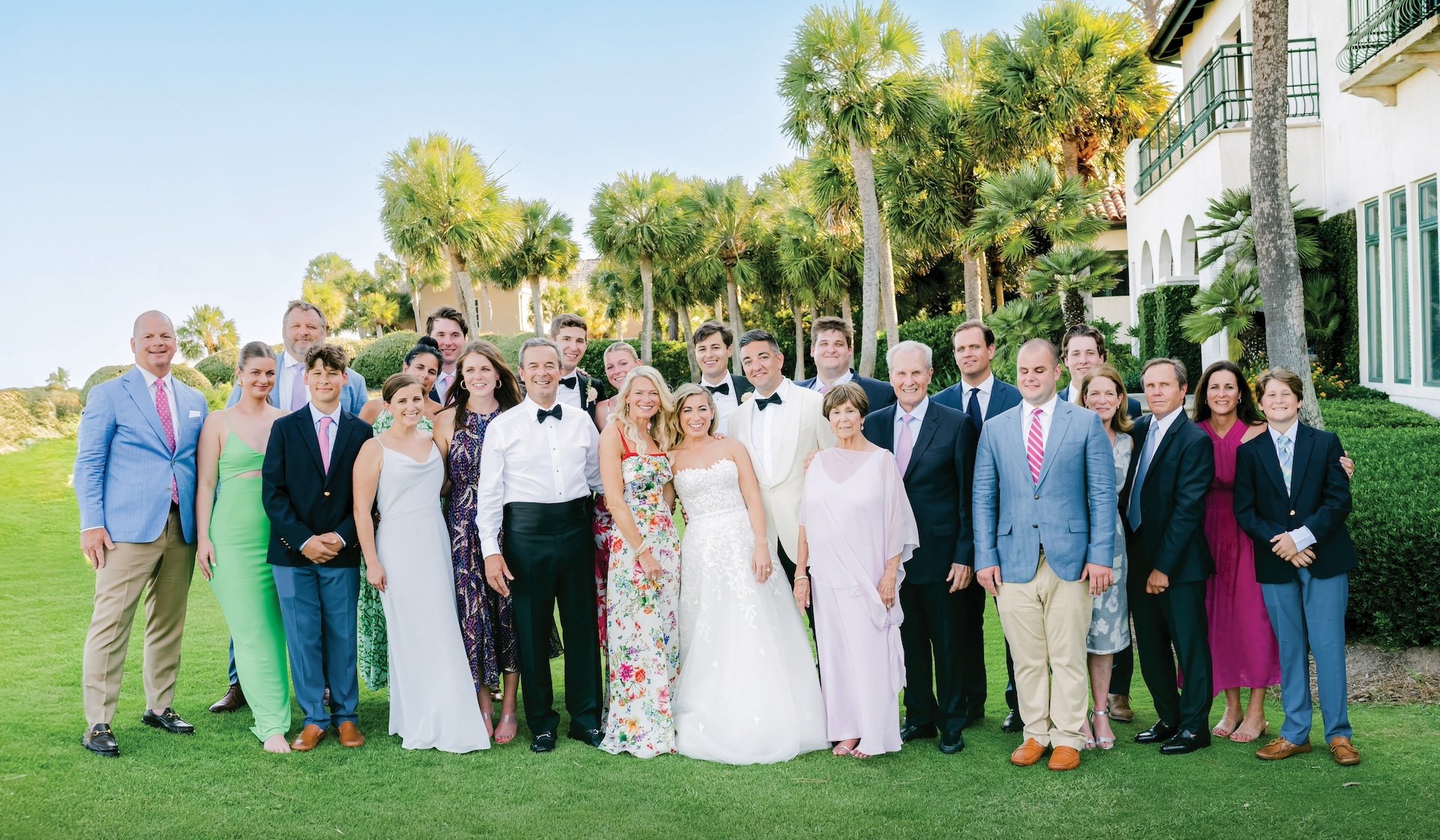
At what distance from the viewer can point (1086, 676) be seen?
5289 mm

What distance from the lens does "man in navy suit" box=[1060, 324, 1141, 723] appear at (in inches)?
239

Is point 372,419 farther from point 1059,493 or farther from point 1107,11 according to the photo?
point 1107,11

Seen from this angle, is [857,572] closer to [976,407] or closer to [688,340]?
[976,407]

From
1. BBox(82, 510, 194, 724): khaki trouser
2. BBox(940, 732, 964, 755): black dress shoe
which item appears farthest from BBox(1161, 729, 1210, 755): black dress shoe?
BBox(82, 510, 194, 724): khaki trouser

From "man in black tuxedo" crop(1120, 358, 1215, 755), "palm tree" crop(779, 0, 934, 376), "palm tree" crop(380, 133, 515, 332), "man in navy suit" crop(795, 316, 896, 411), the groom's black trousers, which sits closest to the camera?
"man in black tuxedo" crop(1120, 358, 1215, 755)

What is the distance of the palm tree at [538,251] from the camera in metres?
46.3

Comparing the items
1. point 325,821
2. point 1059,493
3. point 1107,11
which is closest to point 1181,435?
point 1059,493

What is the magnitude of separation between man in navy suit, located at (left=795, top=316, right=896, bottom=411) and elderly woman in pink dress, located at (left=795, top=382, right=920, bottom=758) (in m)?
0.63

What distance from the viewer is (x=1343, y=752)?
5129mm

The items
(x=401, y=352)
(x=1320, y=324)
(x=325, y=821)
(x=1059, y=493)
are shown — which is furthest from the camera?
(x=401, y=352)

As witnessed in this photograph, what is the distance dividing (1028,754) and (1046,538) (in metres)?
1.15

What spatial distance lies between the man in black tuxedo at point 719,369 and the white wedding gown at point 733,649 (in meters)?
0.59

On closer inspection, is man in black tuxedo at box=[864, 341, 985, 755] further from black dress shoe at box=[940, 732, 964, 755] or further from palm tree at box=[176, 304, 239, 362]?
palm tree at box=[176, 304, 239, 362]

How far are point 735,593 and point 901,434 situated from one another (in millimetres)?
1335
